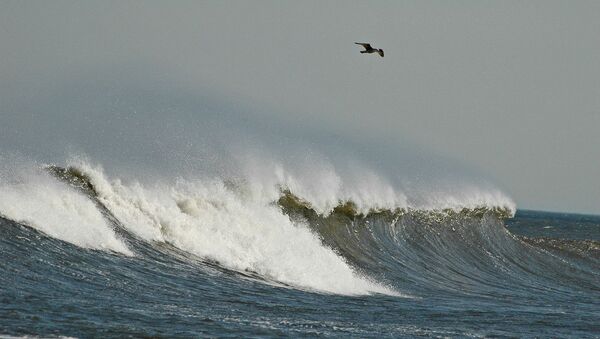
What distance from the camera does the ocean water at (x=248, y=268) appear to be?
40.8 feet

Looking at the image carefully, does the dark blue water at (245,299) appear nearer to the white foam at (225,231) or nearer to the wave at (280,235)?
the wave at (280,235)

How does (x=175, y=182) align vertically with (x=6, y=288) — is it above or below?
above

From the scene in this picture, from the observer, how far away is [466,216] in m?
32.8

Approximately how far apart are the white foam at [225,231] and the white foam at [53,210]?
1037 millimetres

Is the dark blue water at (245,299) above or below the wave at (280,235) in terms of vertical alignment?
below

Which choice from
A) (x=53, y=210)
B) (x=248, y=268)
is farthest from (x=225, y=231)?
(x=53, y=210)

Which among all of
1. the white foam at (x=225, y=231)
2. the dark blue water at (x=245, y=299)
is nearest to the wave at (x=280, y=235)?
the white foam at (x=225, y=231)

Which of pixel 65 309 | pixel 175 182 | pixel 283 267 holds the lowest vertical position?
pixel 65 309

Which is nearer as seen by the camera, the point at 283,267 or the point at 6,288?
the point at 6,288

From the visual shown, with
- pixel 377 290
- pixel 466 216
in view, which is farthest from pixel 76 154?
pixel 466 216

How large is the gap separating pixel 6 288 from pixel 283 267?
6.82 m

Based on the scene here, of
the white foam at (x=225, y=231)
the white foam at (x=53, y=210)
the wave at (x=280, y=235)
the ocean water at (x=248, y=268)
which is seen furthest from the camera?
the white foam at (x=225, y=231)

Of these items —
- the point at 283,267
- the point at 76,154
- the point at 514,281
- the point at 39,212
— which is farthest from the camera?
the point at 514,281

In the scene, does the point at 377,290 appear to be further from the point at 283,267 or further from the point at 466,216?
the point at 466,216
